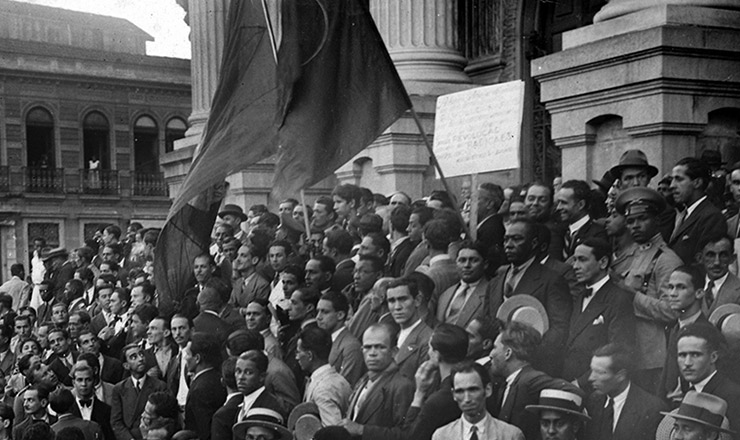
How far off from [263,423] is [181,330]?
1.81m

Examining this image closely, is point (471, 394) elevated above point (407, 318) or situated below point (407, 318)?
below

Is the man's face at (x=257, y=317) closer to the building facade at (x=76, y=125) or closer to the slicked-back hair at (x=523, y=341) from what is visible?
the slicked-back hair at (x=523, y=341)

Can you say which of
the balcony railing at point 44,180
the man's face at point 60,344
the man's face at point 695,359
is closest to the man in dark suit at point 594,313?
the man's face at point 695,359

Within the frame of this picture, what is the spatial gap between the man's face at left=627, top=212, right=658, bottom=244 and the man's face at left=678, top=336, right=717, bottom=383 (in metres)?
1.28

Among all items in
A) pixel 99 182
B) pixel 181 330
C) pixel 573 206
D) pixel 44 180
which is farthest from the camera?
pixel 99 182

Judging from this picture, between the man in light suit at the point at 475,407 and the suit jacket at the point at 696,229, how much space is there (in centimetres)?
142

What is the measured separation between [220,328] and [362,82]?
196cm

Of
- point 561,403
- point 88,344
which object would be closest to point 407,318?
point 561,403

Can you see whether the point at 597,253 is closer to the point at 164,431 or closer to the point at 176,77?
the point at 164,431

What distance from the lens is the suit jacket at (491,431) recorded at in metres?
5.06

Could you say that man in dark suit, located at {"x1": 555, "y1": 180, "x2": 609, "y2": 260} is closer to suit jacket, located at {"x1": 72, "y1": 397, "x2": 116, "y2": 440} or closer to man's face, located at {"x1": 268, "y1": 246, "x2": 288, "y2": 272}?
man's face, located at {"x1": 268, "y1": 246, "x2": 288, "y2": 272}

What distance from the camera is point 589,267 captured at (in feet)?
18.6

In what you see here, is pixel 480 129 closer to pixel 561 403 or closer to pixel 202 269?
pixel 202 269

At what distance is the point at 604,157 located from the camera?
8352mm
